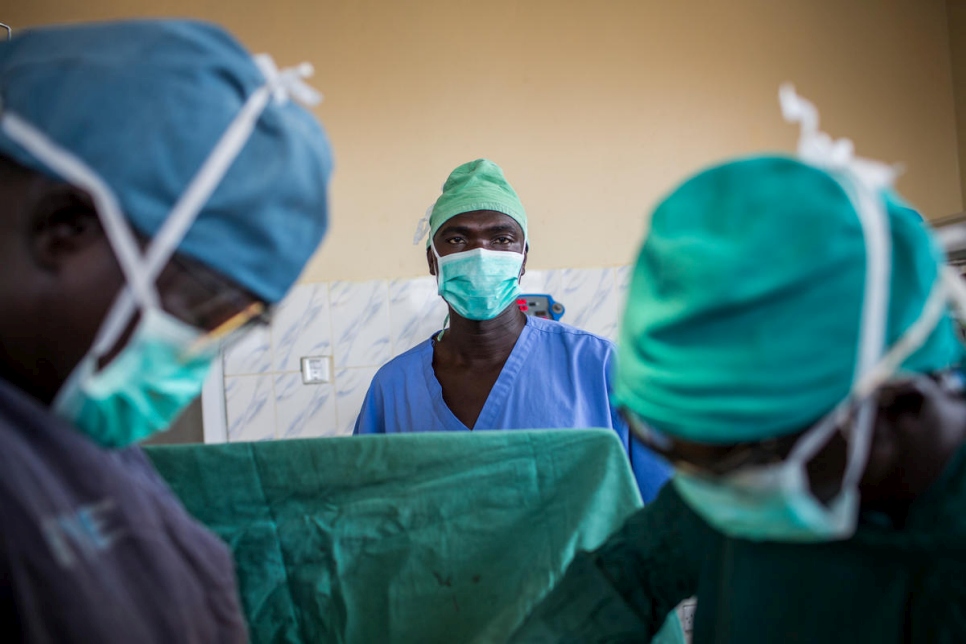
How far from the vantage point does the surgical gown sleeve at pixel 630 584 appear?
1.08 m

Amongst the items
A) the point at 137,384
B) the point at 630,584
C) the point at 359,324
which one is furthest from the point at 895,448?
the point at 359,324

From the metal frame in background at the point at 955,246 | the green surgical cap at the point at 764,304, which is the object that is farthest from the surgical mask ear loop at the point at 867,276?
the metal frame in background at the point at 955,246

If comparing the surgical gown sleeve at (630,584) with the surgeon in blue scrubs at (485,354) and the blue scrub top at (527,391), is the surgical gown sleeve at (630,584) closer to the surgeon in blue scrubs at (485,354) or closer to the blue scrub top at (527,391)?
the blue scrub top at (527,391)

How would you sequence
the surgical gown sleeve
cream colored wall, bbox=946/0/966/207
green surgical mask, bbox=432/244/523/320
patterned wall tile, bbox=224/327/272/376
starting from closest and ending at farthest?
1. the surgical gown sleeve
2. green surgical mask, bbox=432/244/523/320
3. patterned wall tile, bbox=224/327/272/376
4. cream colored wall, bbox=946/0/966/207

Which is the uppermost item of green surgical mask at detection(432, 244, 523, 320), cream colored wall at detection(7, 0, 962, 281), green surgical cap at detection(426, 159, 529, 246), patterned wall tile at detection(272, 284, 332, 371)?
cream colored wall at detection(7, 0, 962, 281)

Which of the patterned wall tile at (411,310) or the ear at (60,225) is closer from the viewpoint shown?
the ear at (60,225)

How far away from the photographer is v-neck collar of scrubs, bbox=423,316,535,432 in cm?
178

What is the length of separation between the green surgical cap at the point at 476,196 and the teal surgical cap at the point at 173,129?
107 cm

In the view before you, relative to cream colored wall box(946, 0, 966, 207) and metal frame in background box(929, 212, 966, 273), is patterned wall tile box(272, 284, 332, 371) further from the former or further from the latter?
cream colored wall box(946, 0, 966, 207)

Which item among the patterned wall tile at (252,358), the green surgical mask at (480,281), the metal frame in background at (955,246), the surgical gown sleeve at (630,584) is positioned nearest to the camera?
the surgical gown sleeve at (630,584)

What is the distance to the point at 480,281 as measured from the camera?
6.06 ft

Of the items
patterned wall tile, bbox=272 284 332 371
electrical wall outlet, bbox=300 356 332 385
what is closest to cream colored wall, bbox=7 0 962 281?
patterned wall tile, bbox=272 284 332 371

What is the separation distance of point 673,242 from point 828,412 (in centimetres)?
22

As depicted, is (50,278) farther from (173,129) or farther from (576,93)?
(576,93)
